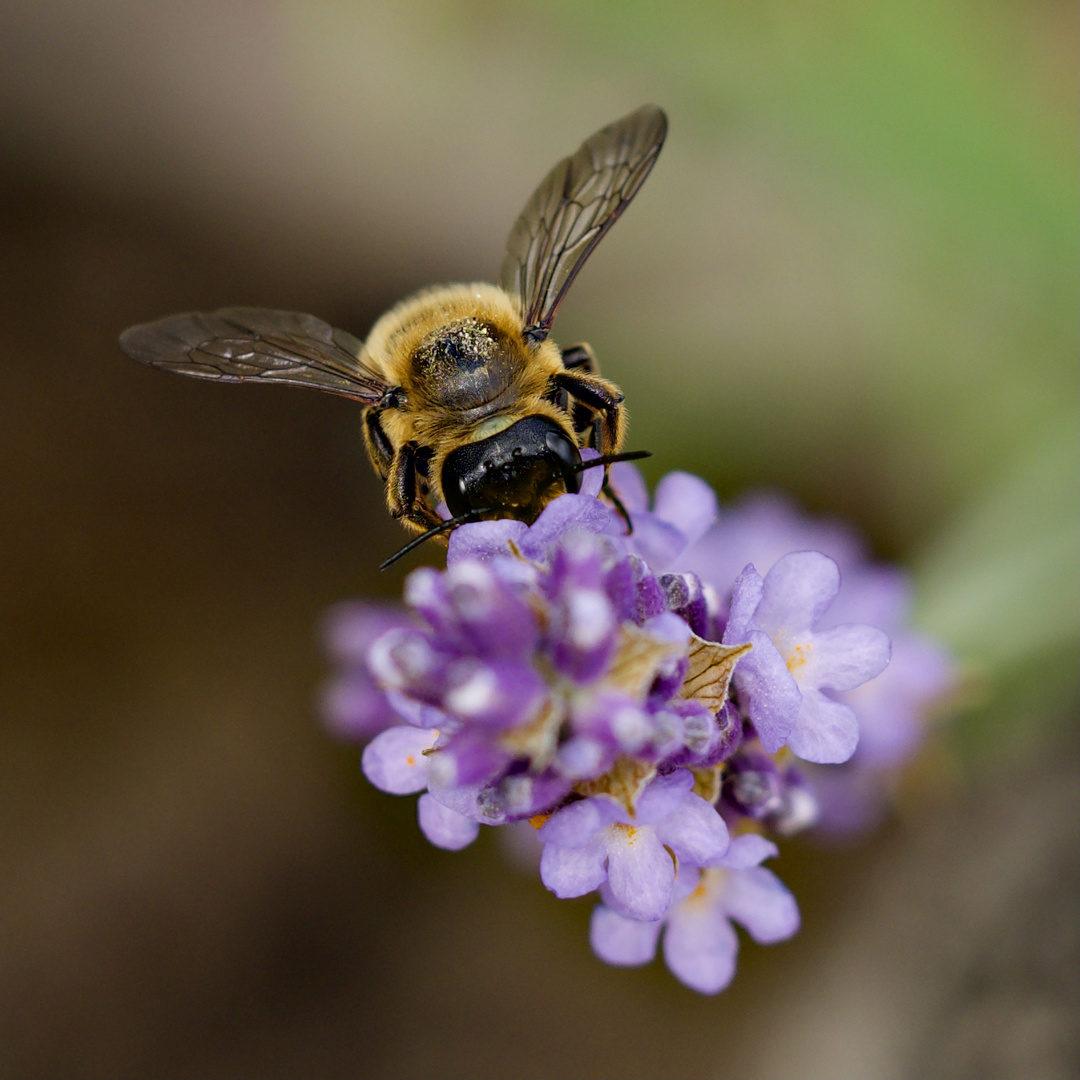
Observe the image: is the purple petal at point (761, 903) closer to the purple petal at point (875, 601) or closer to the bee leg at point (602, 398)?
the bee leg at point (602, 398)

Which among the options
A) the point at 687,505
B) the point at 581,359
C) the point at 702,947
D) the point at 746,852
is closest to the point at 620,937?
the point at 702,947

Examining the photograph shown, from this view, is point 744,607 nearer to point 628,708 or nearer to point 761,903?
point 628,708

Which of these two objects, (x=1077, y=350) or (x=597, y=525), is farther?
(x=1077, y=350)

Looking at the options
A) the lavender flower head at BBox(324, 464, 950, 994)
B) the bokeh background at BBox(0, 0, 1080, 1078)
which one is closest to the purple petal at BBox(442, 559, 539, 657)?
the lavender flower head at BBox(324, 464, 950, 994)

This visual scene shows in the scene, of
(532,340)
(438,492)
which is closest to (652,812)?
(438,492)

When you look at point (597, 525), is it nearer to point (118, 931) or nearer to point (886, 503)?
point (886, 503)

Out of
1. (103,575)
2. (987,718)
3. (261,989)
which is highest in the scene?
(987,718)
